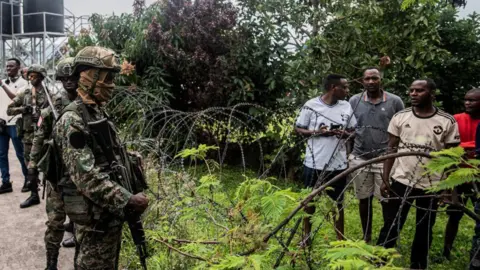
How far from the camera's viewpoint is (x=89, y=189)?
2389mm

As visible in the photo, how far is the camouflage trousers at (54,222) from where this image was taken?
3553 millimetres

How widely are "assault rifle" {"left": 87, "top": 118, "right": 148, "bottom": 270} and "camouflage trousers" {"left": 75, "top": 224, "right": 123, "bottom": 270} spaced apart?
0.39 ft

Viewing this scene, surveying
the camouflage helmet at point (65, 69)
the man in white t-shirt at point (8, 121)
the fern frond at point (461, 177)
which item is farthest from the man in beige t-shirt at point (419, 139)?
the man in white t-shirt at point (8, 121)

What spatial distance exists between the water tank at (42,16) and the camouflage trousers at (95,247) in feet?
52.5

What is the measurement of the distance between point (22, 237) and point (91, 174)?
9.09 ft

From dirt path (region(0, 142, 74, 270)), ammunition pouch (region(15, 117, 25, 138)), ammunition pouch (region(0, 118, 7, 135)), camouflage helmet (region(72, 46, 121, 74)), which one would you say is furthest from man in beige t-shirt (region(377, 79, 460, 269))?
ammunition pouch (region(0, 118, 7, 135))

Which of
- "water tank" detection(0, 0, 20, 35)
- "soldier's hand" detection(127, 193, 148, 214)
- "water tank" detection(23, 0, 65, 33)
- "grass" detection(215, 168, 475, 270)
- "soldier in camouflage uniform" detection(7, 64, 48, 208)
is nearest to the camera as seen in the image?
"soldier's hand" detection(127, 193, 148, 214)

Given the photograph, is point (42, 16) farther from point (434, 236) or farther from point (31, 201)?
point (434, 236)

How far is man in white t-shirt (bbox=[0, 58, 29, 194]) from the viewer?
19.4ft

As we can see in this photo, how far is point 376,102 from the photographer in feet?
13.8

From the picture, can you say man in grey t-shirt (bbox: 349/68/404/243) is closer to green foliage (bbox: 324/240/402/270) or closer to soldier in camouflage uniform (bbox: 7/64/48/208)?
green foliage (bbox: 324/240/402/270)

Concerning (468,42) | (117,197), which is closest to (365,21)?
(468,42)

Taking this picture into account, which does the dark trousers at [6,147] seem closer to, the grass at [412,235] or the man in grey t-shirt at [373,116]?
the grass at [412,235]

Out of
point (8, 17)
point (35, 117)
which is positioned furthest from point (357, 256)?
point (8, 17)
